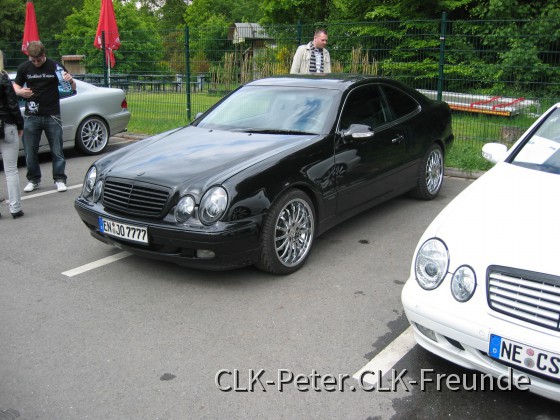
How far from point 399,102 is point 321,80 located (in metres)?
1.02

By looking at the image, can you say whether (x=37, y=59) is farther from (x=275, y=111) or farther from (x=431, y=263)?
→ (x=431, y=263)

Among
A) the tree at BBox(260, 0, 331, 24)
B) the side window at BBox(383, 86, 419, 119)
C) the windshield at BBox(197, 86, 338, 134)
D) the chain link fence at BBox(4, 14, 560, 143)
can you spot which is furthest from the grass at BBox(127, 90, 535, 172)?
the tree at BBox(260, 0, 331, 24)

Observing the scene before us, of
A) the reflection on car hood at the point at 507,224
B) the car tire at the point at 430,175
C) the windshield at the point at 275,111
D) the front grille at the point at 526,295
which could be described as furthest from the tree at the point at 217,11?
the front grille at the point at 526,295

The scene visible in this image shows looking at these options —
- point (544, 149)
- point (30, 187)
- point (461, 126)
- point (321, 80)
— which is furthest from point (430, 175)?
point (30, 187)

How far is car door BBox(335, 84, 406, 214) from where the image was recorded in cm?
519

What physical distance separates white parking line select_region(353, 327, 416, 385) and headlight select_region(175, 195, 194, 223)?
66.3 inches

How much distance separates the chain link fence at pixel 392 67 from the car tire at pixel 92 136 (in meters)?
1.70

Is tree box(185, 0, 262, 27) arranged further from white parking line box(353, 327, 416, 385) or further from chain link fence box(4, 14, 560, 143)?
white parking line box(353, 327, 416, 385)

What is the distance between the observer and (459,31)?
1357 cm

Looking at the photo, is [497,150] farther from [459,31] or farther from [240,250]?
[459,31]

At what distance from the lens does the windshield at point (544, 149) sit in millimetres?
3869

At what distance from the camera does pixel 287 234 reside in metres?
4.62

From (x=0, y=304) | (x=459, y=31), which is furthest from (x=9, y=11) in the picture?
(x=0, y=304)

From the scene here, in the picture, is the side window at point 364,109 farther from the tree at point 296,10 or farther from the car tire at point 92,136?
the tree at point 296,10
